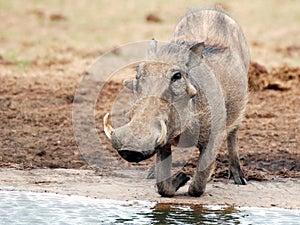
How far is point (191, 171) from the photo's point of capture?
651cm

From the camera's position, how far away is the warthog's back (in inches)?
238

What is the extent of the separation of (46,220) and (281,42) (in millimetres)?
8046

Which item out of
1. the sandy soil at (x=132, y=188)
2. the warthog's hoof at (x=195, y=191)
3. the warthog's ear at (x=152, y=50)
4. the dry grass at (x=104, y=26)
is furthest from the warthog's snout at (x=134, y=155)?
the dry grass at (x=104, y=26)

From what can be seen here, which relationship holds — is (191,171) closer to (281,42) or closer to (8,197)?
(8,197)

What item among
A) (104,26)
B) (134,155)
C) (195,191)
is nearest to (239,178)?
(195,191)

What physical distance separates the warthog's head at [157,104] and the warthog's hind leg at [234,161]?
3.82ft

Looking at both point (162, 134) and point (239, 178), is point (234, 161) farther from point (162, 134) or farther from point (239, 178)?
point (162, 134)

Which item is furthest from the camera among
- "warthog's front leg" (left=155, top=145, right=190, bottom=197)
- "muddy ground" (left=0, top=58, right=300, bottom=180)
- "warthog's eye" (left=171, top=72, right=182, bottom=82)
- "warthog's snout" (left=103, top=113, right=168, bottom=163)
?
"muddy ground" (left=0, top=58, right=300, bottom=180)

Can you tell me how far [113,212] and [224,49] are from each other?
1586mm

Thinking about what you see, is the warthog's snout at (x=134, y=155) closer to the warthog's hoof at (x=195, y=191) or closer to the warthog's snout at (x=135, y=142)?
the warthog's snout at (x=135, y=142)

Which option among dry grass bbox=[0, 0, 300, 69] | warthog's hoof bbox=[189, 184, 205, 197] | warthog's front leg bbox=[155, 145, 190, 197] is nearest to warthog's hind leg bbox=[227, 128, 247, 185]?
warthog's hoof bbox=[189, 184, 205, 197]

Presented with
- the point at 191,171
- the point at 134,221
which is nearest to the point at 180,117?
the point at 134,221

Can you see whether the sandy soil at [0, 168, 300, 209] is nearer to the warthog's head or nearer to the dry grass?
the warthog's head

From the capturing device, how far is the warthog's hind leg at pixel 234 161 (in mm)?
6406
